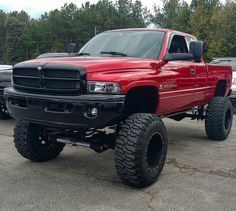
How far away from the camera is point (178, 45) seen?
650 centimetres

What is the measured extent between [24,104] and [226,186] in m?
2.59

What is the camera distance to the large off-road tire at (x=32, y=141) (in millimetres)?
5637

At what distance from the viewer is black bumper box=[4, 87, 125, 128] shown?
4.45 m

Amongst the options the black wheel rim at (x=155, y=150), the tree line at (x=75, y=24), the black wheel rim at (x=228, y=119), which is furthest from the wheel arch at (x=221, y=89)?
the tree line at (x=75, y=24)

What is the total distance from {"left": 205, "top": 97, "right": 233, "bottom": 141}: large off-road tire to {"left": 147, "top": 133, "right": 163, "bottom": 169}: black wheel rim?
8.13 feet

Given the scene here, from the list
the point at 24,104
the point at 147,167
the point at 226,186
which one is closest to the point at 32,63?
the point at 24,104

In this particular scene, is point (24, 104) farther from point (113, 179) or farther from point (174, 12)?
point (174, 12)

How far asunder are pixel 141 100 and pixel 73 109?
1148mm

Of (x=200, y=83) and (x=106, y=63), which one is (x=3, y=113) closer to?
(x=200, y=83)

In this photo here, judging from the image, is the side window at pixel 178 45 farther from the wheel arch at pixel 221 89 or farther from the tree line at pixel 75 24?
the tree line at pixel 75 24

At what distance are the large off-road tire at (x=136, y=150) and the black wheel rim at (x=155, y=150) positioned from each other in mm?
127

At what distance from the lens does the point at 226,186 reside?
488 cm

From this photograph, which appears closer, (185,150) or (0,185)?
(0,185)

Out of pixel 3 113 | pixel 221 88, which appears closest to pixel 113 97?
pixel 221 88
